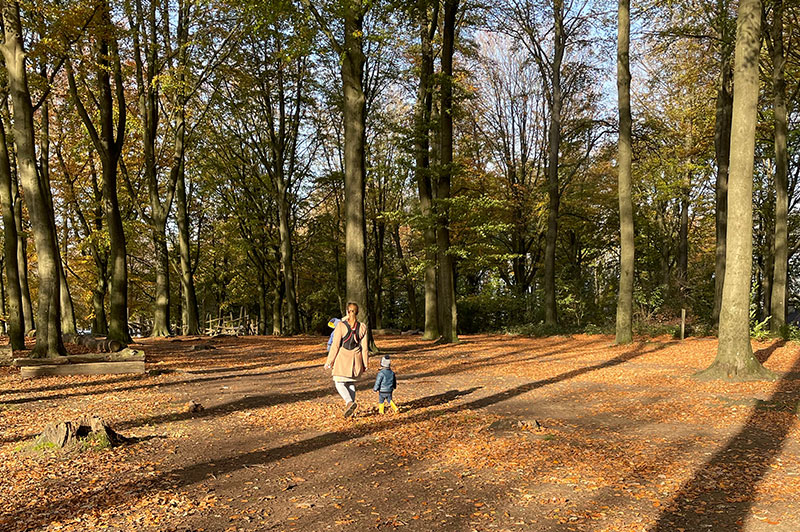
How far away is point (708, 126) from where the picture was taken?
25.1 metres

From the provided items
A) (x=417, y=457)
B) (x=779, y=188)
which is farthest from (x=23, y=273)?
(x=779, y=188)

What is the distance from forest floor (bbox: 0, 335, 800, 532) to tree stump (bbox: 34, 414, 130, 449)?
0.16 meters

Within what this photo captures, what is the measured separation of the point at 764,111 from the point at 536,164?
485 inches

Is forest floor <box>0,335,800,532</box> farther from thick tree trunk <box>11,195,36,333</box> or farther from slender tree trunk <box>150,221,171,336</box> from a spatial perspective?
slender tree trunk <box>150,221,171,336</box>

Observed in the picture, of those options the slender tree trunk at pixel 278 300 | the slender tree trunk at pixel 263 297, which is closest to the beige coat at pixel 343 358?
the slender tree trunk at pixel 278 300

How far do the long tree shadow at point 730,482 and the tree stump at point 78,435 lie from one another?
5839 millimetres

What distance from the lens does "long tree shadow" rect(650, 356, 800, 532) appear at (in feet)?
13.4

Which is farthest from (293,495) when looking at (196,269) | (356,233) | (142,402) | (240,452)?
(196,269)

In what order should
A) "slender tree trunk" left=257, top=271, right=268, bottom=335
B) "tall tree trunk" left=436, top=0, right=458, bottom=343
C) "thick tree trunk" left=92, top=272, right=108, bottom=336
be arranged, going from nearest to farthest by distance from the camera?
"tall tree trunk" left=436, top=0, right=458, bottom=343 → "thick tree trunk" left=92, top=272, right=108, bottom=336 → "slender tree trunk" left=257, top=271, right=268, bottom=335

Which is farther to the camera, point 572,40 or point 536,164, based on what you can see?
point 536,164

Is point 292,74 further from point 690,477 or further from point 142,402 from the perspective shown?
point 690,477

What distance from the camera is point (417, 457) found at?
5.89 meters

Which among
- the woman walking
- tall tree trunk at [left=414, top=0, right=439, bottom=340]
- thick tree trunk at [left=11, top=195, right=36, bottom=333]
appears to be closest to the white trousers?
the woman walking

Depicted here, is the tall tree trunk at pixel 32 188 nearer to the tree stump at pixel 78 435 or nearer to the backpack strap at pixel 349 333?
the tree stump at pixel 78 435
